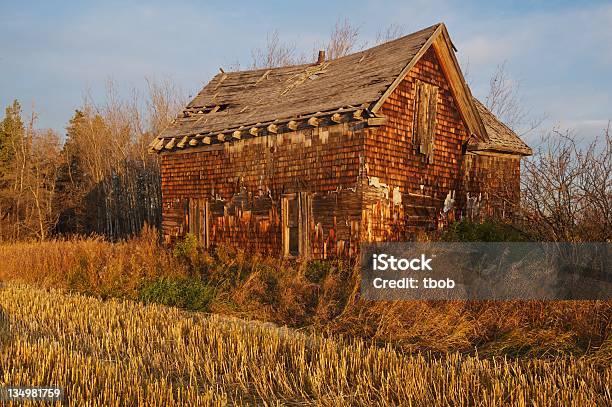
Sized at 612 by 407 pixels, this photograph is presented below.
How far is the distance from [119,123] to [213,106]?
26.9 metres

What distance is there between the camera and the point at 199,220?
1812cm

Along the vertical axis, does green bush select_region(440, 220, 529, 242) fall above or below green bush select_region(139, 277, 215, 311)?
above

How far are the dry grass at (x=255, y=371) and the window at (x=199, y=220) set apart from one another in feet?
29.6

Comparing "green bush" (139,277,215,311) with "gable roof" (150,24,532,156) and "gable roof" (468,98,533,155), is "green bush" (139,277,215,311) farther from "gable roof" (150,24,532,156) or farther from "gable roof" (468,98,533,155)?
"gable roof" (468,98,533,155)

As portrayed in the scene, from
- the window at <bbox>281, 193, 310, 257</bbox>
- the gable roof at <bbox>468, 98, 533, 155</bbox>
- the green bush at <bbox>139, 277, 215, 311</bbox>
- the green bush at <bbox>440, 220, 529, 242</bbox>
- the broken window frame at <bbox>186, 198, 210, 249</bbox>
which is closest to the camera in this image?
the green bush at <bbox>440, 220, 529, 242</bbox>

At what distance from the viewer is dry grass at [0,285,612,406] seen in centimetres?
539

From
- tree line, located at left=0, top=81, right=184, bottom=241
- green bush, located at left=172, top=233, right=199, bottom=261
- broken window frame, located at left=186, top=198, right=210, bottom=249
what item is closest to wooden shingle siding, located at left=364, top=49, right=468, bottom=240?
green bush, located at left=172, top=233, right=199, bottom=261

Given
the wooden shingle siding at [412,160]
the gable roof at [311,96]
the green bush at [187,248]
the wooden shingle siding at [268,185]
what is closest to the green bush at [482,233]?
the wooden shingle siding at [412,160]

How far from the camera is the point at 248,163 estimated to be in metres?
16.7

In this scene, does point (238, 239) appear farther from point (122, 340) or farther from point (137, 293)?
point (122, 340)

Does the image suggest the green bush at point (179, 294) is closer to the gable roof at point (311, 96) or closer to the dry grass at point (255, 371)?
the dry grass at point (255, 371)

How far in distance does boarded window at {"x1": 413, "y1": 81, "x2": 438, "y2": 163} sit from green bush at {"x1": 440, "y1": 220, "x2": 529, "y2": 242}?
269 centimetres

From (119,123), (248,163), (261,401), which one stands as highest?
(119,123)

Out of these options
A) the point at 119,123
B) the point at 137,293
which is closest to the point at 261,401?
the point at 137,293
